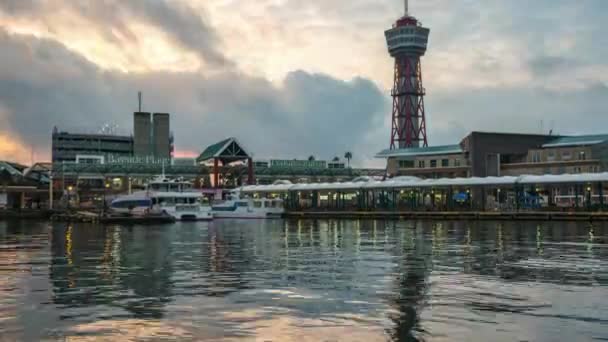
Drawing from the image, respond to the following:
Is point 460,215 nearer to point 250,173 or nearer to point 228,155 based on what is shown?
point 250,173

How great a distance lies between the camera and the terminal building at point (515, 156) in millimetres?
A: 120188

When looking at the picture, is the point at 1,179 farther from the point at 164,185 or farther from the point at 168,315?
the point at 168,315

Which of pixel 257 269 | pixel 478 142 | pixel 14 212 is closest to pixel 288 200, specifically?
pixel 478 142

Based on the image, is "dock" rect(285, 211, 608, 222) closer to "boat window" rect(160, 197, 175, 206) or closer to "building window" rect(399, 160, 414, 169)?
"boat window" rect(160, 197, 175, 206)

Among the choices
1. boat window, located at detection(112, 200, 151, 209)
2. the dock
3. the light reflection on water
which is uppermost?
boat window, located at detection(112, 200, 151, 209)

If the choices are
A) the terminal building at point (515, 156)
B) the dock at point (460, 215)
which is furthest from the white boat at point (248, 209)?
the terminal building at point (515, 156)

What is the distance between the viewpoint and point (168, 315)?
18.2 meters

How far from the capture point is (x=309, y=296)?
21375mm

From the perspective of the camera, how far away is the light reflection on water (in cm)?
1614

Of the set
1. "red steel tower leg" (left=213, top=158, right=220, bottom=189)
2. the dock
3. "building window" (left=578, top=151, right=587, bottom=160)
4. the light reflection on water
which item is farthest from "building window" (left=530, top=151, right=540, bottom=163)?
the light reflection on water

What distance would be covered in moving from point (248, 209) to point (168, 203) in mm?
14518

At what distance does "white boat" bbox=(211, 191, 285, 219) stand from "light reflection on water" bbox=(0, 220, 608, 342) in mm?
74292

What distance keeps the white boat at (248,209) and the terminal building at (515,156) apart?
39322mm

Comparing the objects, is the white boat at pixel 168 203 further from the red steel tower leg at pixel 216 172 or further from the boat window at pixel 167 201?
the red steel tower leg at pixel 216 172
